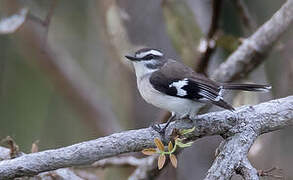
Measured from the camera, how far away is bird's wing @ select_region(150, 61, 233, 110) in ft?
10.4

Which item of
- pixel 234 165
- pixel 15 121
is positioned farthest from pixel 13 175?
pixel 15 121

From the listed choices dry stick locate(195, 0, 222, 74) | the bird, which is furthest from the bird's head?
dry stick locate(195, 0, 222, 74)

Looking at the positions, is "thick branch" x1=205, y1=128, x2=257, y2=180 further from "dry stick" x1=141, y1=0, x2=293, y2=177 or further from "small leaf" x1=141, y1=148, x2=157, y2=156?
"dry stick" x1=141, y1=0, x2=293, y2=177

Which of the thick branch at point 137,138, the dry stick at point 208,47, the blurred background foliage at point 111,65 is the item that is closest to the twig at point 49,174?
the thick branch at point 137,138

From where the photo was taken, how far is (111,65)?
5.60 meters

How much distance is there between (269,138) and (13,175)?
254 cm

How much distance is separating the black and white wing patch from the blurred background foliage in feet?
3.25

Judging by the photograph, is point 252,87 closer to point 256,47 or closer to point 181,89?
point 181,89

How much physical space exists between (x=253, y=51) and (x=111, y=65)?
2.03 metres

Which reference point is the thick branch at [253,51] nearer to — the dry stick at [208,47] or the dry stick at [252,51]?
the dry stick at [252,51]

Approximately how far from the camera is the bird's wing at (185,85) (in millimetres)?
3184

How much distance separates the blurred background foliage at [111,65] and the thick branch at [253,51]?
0.21 meters

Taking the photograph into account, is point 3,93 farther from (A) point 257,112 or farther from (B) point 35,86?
(A) point 257,112

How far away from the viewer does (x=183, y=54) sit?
14.4ft
